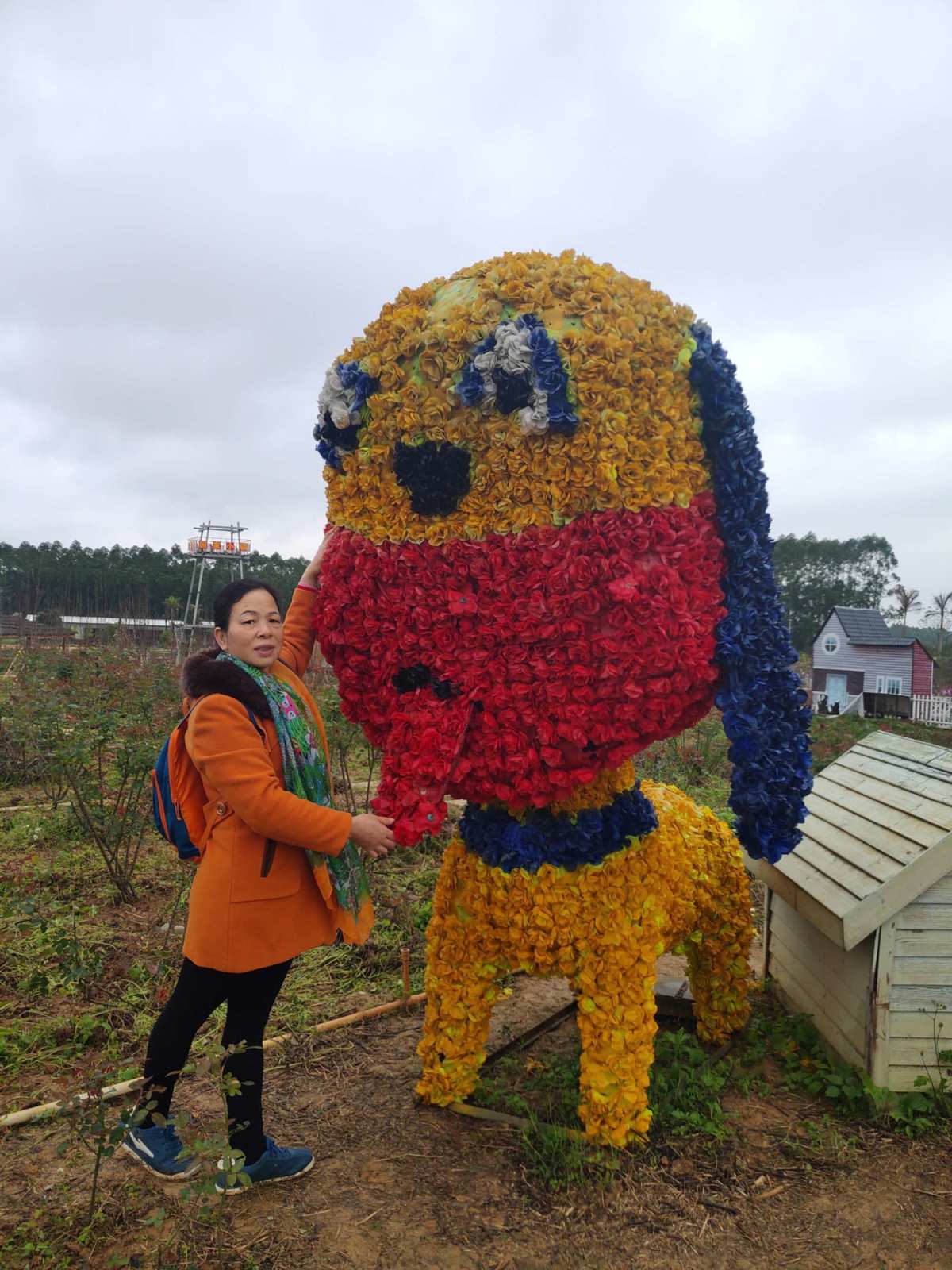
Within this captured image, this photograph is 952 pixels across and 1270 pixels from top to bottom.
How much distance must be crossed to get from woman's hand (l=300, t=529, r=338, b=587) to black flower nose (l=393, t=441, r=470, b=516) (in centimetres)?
39

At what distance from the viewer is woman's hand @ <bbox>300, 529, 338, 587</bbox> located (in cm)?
281

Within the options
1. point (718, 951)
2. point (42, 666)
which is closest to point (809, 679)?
point (42, 666)

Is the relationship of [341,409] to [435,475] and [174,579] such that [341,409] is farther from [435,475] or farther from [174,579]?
[174,579]

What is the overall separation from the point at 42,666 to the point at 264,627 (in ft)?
29.7

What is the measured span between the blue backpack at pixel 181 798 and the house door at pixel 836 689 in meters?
19.4

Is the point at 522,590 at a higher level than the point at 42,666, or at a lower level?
higher

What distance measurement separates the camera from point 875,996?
3.05 m

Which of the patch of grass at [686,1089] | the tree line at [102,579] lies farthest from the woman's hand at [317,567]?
the tree line at [102,579]

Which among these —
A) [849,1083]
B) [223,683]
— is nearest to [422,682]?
[223,683]

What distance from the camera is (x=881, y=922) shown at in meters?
2.98

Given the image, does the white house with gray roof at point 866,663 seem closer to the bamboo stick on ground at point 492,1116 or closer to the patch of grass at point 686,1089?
the patch of grass at point 686,1089

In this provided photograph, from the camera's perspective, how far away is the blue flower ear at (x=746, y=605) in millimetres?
2471

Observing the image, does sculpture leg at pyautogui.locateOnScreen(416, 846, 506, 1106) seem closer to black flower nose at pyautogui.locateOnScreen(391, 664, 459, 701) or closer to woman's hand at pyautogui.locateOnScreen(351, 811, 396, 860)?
woman's hand at pyautogui.locateOnScreen(351, 811, 396, 860)

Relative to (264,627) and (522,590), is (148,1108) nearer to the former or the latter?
(264,627)
